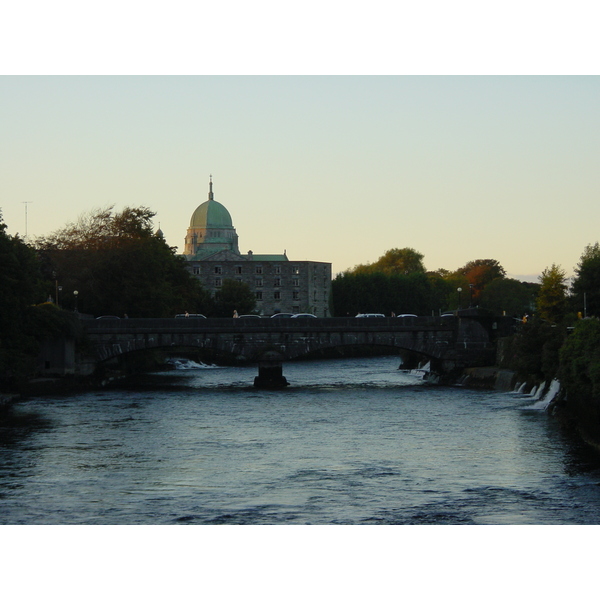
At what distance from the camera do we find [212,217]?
195m

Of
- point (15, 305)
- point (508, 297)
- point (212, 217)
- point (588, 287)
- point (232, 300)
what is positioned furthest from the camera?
point (212, 217)

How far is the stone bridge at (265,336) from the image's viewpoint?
70.6 meters

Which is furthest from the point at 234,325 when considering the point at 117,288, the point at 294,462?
the point at 294,462

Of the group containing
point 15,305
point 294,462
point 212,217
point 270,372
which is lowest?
point 294,462

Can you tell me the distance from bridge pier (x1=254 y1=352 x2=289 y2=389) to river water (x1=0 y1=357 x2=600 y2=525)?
965cm

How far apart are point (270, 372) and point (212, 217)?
128056 mm

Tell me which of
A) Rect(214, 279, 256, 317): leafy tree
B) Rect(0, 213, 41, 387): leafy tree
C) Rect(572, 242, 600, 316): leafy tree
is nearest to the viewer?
Rect(0, 213, 41, 387): leafy tree

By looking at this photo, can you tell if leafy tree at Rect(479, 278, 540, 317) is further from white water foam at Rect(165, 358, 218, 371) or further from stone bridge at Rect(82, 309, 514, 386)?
stone bridge at Rect(82, 309, 514, 386)

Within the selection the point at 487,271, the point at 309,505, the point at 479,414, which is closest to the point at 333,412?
the point at 479,414

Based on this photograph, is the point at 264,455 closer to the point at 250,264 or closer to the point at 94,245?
the point at 94,245

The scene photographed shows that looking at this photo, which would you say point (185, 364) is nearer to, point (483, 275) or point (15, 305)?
point (15, 305)

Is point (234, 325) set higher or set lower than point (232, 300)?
lower

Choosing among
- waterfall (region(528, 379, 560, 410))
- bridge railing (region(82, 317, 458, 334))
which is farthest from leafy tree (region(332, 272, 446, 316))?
waterfall (region(528, 379, 560, 410))

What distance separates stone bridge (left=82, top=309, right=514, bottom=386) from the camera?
7056 centimetres
